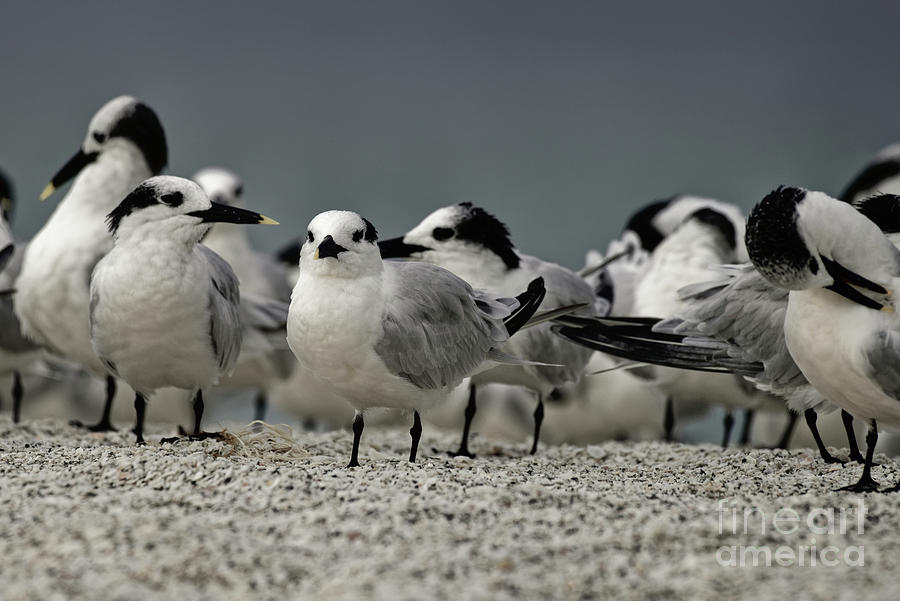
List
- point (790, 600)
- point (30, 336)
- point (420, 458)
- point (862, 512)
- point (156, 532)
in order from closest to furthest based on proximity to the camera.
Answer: point (790, 600)
point (156, 532)
point (862, 512)
point (420, 458)
point (30, 336)

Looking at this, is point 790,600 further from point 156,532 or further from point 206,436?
point 206,436

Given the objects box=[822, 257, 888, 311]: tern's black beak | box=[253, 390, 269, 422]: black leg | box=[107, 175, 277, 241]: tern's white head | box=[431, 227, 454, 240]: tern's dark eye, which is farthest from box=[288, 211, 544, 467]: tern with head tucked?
box=[253, 390, 269, 422]: black leg

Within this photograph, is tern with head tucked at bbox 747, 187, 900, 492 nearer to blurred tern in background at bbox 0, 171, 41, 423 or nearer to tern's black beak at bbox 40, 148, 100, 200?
tern's black beak at bbox 40, 148, 100, 200

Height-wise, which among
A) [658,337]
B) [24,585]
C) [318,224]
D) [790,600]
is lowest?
[24,585]

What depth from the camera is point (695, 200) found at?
286 inches

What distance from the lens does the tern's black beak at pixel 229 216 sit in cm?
423

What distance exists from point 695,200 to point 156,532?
520cm

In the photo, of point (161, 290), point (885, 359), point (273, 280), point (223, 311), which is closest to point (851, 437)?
point (885, 359)

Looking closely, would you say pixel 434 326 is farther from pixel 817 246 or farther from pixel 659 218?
pixel 659 218

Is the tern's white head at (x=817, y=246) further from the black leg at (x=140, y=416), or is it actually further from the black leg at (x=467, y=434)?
the black leg at (x=140, y=416)

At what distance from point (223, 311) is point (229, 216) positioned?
0.38 m

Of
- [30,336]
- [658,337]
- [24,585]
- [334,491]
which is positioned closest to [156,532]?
[24,585]

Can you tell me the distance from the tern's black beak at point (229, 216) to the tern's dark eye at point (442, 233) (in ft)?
2.56

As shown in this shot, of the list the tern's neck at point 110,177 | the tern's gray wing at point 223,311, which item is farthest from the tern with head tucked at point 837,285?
the tern's neck at point 110,177
